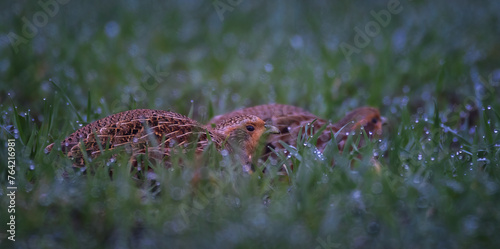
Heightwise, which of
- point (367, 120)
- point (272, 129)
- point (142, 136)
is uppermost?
point (367, 120)

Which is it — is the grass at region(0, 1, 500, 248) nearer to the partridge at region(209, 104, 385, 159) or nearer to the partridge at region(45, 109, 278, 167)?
the partridge at region(45, 109, 278, 167)

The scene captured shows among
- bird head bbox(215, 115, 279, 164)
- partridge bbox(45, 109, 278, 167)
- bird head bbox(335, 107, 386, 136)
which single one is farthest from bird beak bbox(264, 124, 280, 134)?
bird head bbox(335, 107, 386, 136)

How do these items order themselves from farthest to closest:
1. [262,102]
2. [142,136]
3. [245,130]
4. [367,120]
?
[262,102] < [367,120] < [245,130] < [142,136]

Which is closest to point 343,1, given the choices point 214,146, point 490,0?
point 490,0

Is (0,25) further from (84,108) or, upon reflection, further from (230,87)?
(230,87)

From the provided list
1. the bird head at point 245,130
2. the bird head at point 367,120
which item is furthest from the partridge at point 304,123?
the bird head at point 245,130

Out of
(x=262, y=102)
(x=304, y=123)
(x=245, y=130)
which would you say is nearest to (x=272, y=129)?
(x=245, y=130)

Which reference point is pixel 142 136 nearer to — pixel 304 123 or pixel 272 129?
pixel 272 129
